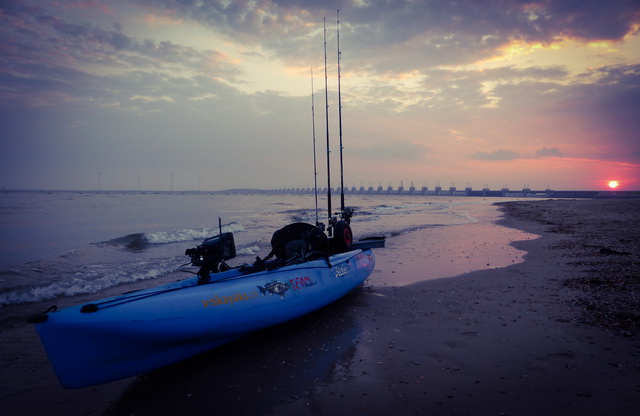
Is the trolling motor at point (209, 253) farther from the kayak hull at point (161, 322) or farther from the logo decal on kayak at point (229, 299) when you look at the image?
the logo decal on kayak at point (229, 299)

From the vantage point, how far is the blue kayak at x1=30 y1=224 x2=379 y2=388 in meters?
3.25

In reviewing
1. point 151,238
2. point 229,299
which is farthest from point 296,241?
point 151,238

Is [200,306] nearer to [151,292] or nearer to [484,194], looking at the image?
[151,292]

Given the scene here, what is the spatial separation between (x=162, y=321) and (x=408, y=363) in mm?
2827

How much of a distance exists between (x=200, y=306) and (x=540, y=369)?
3.88m

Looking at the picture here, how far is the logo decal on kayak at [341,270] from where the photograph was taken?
6409 millimetres

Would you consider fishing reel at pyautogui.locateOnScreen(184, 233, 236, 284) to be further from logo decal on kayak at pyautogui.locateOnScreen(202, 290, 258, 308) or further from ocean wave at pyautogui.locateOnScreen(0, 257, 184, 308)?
ocean wave at pyautogui.locateOnScreen(0, 257, 184, 308)

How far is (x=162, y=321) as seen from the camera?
3754mm

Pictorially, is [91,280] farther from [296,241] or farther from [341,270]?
[341,270]

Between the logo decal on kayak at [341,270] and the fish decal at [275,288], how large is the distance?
1378 mm

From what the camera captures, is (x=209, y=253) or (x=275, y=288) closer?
(x=275, y=288)

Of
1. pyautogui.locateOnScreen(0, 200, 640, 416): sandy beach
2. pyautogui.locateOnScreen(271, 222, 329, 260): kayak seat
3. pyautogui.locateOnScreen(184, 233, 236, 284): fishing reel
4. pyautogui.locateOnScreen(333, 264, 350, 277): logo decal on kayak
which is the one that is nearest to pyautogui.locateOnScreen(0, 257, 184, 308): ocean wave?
pyautogui.locateOnScreen(0, 200, 640, 416): sandy beach

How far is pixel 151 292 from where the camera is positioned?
14.0 ft

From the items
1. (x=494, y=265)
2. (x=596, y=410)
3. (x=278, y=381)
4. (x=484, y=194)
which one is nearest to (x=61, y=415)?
(x=278, y=381)
